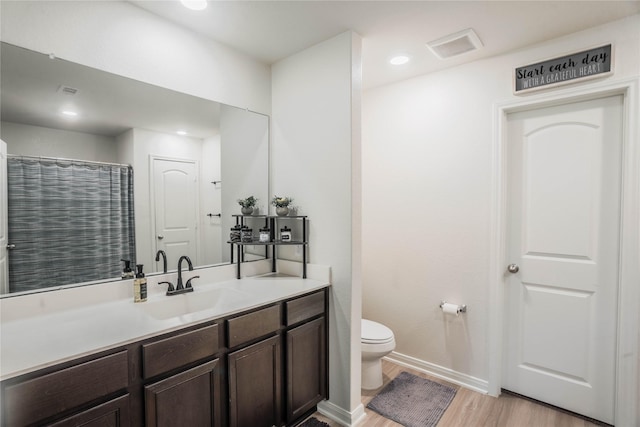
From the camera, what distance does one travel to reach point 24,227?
4.95 ft

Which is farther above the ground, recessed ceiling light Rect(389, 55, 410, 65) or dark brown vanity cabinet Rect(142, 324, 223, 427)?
recessed ceiling light Rect(389, 55, 410, 65)

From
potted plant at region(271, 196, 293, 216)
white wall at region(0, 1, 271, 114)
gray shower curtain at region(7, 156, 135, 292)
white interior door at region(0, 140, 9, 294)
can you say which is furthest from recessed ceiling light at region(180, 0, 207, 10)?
potted plant at region(271, 196, 293, 216)

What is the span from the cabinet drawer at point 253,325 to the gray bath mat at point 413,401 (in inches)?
42.5

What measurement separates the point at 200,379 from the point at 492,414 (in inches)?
77.1

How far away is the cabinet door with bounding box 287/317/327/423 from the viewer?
190cm

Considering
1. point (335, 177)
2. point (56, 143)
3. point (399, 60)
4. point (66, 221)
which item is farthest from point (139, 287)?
point (399, 60)

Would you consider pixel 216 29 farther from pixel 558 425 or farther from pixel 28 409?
pixel 558 425

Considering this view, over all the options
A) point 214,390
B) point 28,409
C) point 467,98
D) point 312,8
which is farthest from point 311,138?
point 28,409

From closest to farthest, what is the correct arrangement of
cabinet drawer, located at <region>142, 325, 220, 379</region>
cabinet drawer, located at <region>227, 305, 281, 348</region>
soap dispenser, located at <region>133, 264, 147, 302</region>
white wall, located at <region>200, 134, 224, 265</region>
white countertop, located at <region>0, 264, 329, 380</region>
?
white countertop, located at <region>0, 264, 329, 380</region> → cabinet drawer, located at <region>142, 325, 220, 379</region> → cabinet drawer, located at <region>227, 305, 281, 348</region> → soap dispenser, located at <region>133, 264, 147, 302</region> → white wall, located at <region>200, 134, 224, 265</region>

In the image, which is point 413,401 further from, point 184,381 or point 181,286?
point 181,286

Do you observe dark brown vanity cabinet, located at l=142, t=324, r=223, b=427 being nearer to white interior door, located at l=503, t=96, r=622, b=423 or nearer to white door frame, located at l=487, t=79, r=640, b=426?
white interior door, located at l=503, t=96, r=622, b=423

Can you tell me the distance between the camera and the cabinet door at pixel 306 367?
190 centimetres

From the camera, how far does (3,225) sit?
1.45m

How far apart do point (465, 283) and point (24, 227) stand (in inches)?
110
